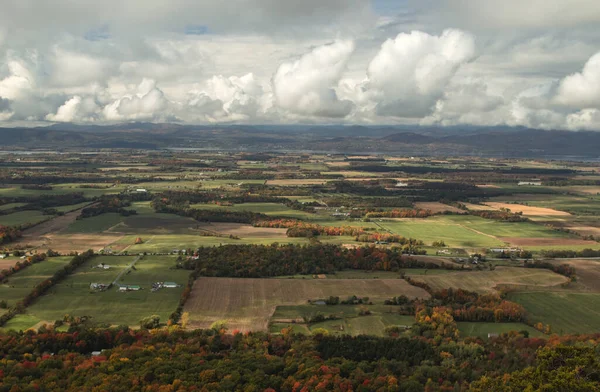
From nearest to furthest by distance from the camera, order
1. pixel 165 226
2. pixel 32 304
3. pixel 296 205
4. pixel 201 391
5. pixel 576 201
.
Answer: pixel 201 391
pixel 32 304
pixel 165 226
pixel 296 205
pixel 576 201

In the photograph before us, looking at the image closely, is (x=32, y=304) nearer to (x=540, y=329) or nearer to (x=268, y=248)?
(x=268, y=248)

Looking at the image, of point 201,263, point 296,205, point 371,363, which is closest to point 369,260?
point 201,263

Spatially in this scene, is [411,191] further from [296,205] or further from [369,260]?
[369,260]

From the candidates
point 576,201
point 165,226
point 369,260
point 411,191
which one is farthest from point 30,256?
point 576,201

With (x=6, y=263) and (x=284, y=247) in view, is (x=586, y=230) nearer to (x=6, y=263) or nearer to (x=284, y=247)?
(x=284, y=247)

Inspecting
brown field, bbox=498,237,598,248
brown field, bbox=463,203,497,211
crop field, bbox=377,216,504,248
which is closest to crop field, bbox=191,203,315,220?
crop field, bbox=377,216,504,248

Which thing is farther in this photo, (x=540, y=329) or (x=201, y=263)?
(x=201, y=263)

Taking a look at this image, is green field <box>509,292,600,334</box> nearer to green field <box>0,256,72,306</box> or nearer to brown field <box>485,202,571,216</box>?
green field <box>0,256,72,306</box>

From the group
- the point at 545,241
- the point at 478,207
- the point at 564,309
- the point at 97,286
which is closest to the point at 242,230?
the point at 97,286

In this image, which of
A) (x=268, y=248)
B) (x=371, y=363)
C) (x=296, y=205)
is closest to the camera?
(x=371, y=363)
